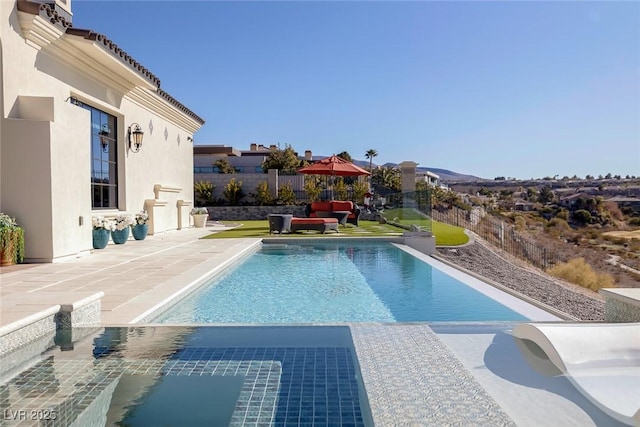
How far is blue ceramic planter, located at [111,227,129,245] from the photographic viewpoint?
11508 millimetres

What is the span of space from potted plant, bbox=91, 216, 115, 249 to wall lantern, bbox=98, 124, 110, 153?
2.12 metres

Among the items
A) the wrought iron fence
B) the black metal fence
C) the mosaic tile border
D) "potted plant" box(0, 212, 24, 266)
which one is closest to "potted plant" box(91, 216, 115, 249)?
"potted plant" box(0, 212, 24, 266)

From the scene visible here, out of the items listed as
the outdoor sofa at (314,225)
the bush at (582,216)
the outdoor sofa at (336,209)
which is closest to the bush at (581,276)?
the outdoor sofa at (336,209)

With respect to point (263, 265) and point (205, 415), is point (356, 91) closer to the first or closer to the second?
point (263, 265)

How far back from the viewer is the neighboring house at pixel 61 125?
802cm

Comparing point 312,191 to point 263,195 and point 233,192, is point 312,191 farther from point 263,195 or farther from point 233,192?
point 233,192

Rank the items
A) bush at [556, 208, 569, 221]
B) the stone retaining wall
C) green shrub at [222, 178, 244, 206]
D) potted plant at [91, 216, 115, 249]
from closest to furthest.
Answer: potted plant at [91, 216, 115, 249] → the stone retaining wall → green shrub at [222, 178, 244, 206] → bush at [556, 208, 569, 221]

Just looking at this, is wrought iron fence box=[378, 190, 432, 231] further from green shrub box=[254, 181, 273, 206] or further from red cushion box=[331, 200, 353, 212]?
green shrub box=[254, 181, 273, 206]

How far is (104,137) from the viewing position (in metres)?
11.8

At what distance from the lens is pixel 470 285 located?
7.15 m

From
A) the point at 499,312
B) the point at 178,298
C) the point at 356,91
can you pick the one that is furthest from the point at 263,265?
the point at 356,91

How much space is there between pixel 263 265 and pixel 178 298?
3775mm

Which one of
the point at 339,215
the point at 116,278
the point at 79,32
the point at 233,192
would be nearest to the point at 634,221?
the point at 233,192

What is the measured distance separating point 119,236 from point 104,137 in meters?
2.52
